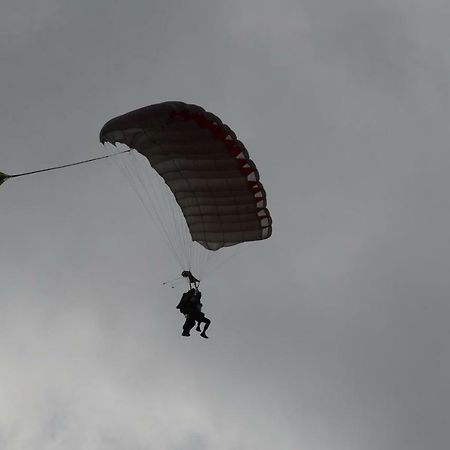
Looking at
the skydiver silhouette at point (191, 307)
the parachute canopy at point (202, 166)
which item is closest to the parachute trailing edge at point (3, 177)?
the parachute canopy at point (202, 166)

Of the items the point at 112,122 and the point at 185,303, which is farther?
the point at 185,303

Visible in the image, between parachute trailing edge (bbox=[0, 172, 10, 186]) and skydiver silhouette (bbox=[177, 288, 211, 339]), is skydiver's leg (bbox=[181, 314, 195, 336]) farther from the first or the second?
parachute trailing edge (bbox=[0, 172, 10, 186])

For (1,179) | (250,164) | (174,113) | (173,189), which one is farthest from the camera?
(173,189)

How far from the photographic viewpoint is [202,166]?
24641 mm

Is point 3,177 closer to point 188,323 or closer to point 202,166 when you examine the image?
point 202,166

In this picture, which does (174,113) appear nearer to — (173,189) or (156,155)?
(156,155)

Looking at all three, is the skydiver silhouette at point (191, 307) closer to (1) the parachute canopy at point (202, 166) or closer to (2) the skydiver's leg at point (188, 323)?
(2) the skydiver's leg at point (188, 323)

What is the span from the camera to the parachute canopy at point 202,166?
22.7m

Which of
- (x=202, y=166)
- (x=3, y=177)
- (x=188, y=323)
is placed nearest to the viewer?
(x=3, y=177)

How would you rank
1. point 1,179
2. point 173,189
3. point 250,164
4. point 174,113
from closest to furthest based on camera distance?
point 1,179, point 174,113, point 250,164, point 173,189

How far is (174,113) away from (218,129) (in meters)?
1.41

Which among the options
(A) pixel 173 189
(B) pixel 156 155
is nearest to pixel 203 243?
(A) pixel 173 189

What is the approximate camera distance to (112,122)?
23.0 metres

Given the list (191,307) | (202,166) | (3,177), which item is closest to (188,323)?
(191,307)
